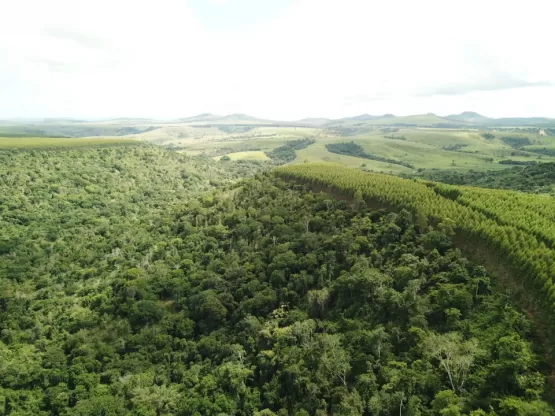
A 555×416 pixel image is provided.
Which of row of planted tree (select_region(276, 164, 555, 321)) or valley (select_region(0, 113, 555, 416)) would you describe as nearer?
valley (select_region(0, 113, 555, 416))

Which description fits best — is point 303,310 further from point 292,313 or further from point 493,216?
point 493,216

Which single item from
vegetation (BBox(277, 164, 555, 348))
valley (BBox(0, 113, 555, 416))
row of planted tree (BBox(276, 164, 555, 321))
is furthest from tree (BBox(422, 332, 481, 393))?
row of planted tree (BBox(276, 164, 555, 321))

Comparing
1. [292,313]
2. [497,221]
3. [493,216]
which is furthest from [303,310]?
[493,216]

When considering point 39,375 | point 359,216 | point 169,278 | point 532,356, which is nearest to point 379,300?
point 532,356

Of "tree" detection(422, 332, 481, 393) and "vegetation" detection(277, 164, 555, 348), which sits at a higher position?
"vegetation" detection(277, 164, 555, 348)

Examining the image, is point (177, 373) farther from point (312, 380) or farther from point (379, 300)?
point (379, 300)

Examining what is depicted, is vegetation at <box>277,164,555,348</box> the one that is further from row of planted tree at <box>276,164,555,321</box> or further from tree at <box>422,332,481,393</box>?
tree at <box>422,332,481,393</box>
